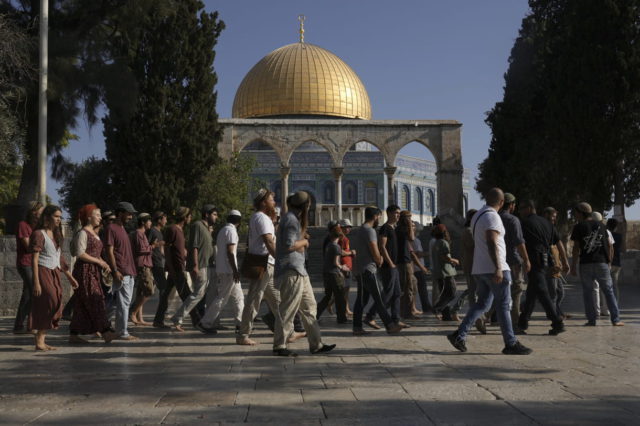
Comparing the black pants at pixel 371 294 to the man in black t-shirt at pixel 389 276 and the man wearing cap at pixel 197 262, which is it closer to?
the man in black t-shirt at pixel 389 276

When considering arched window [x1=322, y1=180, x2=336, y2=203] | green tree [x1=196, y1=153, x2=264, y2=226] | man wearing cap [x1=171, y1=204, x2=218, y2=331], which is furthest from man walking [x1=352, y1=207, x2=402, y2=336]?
arched window [x1=322, y1=180, x2=336, y2=203]

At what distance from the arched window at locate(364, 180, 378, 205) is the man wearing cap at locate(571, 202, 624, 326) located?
47.7 m

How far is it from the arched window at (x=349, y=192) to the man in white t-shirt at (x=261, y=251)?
49.5m

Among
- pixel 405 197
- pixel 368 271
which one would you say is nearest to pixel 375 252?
pixel 368 271

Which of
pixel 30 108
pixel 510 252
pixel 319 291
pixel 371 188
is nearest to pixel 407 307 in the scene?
pixel 510 252

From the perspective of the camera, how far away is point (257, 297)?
7285 mm

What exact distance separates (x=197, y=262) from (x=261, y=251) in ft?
7.06

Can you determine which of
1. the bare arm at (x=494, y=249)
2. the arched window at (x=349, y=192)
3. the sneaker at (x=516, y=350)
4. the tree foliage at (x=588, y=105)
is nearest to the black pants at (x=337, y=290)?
the bare arm at (x=494, y=249)

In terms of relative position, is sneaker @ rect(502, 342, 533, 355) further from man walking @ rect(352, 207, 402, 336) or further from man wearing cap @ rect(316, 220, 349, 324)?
man wearing cap @ rect(316, 220, 349, 324)

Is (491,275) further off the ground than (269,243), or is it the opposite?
(269,243)

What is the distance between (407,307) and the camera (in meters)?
10.2

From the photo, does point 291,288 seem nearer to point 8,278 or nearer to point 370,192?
point 8,278

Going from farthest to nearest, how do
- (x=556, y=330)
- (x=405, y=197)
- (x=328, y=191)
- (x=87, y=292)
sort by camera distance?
(x=405, y=197) → (x=328, y=191) → (x=556, y=330) → (x=87, y=292)

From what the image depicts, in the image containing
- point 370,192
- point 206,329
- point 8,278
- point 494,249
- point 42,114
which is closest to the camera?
point 494,249
